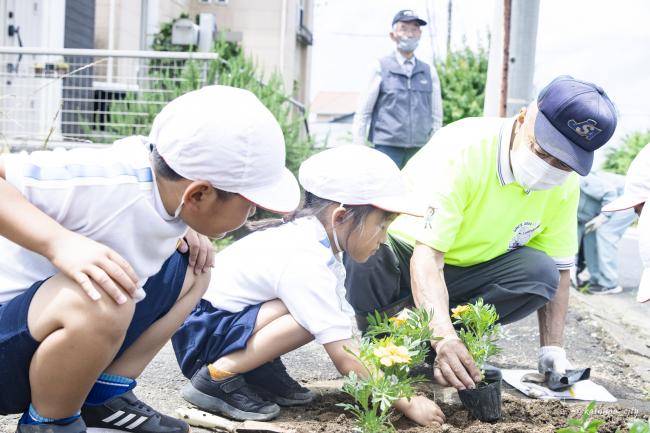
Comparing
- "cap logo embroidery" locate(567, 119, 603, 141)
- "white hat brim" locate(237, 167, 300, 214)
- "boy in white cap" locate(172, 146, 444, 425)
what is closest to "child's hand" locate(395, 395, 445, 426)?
"boy in white cap" locate(172, 146, 444, 425)

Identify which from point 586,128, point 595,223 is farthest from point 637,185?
point 595,223

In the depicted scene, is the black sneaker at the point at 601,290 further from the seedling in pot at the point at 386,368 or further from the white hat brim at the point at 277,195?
the white hat brim at the point at 277,195

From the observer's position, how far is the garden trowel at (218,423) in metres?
2.67

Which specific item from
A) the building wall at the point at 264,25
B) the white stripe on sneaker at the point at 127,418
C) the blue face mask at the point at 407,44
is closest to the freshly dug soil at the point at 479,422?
the white stripe on sneaker at the point at 127,418

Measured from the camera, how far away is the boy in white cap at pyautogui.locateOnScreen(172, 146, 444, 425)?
2.77 meters

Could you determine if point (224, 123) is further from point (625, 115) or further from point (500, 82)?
point (625, 115)

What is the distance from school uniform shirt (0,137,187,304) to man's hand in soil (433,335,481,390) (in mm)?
1017

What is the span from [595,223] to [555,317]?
13.6ft

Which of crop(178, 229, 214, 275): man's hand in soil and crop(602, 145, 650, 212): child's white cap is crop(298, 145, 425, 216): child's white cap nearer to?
crop(178, 229, 214, 275): man's hand in soil

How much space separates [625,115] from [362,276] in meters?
21.1

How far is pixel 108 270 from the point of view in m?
1.94

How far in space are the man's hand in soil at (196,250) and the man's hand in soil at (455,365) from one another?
0.83 metres

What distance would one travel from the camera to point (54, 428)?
206cm

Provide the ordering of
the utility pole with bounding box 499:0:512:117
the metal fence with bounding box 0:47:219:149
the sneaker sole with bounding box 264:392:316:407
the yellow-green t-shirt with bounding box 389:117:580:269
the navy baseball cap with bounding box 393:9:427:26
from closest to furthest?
the sneaker sole with bounding box 264:392:316:407, the yellow-green t-shirt with bounding box 389:117:580:269, the utility pole with bounding box 499:0:512:117, the navy baseball cap with bounding box 393:9:427:26, the metal fence with bounding box 0:47:219:149
